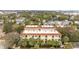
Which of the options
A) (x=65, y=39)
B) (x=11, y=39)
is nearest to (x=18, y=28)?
(x=11, y=39)

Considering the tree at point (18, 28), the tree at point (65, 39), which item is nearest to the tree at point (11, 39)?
the tree at point (18, 28)

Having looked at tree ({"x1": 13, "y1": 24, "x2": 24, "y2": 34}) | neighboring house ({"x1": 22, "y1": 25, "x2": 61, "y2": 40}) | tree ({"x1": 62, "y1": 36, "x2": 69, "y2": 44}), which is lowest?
tree ({"x1": 62, "y1": 36, "x2": 69, "y2": 44})

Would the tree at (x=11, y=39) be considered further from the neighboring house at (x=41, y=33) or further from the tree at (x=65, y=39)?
the tree at (x=65, y=39)

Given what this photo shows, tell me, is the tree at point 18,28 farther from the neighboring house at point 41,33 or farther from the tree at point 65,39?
the tree at point 65,39

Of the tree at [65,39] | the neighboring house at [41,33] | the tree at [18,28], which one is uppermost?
the tree at [18,28]

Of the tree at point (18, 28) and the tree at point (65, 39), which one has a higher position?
the tree at point (18, 28)

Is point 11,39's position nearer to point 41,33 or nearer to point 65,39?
point 41,33

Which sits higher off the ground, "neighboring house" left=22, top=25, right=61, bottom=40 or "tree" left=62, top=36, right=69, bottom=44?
"neighboring house" left=22, top=25, right=61, bottom=40

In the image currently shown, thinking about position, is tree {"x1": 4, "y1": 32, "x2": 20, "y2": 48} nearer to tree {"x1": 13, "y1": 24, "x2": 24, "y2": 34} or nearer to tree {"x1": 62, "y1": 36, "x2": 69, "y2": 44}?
tree {"x1": 13, "y1": 24, "x2": 24, "y2": 34}

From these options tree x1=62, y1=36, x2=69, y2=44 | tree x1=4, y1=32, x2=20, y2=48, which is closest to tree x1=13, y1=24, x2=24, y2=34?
tree x1=4, y1=32, x2=20, y2=48
